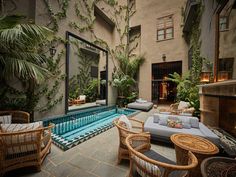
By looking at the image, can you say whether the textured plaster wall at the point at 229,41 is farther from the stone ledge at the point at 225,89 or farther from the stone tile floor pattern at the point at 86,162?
the stone tile floor pattern at the point at 86,162

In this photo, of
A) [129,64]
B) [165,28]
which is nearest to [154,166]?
[129,64]

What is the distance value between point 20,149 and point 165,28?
12.1 meters

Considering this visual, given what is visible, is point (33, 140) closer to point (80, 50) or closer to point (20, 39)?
point (20, 39)

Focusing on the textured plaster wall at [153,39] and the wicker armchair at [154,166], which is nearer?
the wicker armchair at [154,166]

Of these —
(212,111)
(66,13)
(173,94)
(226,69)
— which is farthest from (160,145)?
(173,94)

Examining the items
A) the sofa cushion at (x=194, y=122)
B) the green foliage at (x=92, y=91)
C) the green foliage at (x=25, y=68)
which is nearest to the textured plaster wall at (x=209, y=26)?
the sofa cushion at (x=194, y=122)

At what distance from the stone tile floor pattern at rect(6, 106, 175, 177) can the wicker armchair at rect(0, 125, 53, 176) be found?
202 millimetres

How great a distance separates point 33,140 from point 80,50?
22.1 feet

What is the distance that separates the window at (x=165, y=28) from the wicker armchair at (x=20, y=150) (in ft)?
37.5

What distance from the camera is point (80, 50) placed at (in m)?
8.00

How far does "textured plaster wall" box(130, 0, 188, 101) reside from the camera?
10.1 m

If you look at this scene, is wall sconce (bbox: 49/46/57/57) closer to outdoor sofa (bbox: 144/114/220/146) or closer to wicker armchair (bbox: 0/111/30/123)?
wicker armchair (bbox: 0/111/30/123)

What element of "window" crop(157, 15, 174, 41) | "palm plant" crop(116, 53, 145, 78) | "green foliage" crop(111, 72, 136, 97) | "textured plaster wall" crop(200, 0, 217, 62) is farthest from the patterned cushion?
"window" crop(157, 15, 174, 41)

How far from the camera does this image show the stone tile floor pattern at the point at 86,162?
2.30 meters
